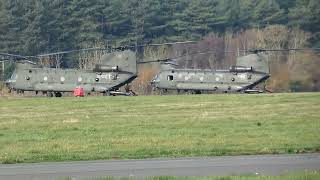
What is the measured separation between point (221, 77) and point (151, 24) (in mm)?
40363

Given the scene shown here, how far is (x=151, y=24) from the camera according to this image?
93.2 meters

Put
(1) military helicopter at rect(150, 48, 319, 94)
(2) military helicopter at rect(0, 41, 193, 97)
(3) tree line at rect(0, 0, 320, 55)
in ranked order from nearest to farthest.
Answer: (2) military helicopter at rect(0, 41, 193, 97) < (1) military helicopter at rect(150, 48, 319, 94) < (3) tree line at rect(0, 0, 320, 55)

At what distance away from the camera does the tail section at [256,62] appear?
171 ft

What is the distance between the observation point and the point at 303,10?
72.2 meters

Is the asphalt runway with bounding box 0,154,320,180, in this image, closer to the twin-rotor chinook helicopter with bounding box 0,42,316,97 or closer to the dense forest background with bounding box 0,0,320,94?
the twin-rotor chinook helicopter with bounding box 0,42,316,97

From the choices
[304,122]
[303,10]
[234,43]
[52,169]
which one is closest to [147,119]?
[304,122]

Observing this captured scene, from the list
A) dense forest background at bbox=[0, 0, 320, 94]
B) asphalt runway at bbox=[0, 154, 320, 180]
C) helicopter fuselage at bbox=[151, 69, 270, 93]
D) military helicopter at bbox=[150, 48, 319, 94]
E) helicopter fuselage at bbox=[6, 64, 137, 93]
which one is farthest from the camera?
dense forest background at bbox=[0, 0, 320, 94]

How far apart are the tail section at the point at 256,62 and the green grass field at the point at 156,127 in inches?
528

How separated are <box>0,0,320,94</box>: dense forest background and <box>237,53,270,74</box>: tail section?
18.6 metres

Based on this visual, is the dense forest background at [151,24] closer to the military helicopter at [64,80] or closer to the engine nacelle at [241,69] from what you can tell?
the engine nacelle at [241,69]

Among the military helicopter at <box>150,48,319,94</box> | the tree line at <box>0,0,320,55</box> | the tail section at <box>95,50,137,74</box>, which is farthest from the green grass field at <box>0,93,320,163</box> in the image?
the tree line at <box>0,0,320,55</box>

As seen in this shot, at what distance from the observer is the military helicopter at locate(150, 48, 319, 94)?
5253 centimetres

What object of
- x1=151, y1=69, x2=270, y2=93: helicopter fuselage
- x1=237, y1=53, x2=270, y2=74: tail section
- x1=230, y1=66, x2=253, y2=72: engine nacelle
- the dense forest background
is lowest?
x1=151, y1=69, x2=270, y2=93: helicopter fuselage

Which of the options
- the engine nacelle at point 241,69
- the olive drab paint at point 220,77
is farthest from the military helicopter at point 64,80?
the engine nacelle at point 241,69
